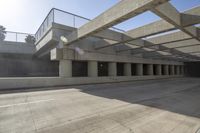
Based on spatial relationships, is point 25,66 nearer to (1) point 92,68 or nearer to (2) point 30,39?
(2) point 30,39

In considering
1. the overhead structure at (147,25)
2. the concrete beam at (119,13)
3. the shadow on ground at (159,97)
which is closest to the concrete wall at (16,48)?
the overhead structure at (147,25)

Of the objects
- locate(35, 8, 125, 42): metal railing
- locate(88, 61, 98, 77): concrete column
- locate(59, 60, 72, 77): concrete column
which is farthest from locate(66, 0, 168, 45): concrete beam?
locate(88, 61, 98, 77): concrete column

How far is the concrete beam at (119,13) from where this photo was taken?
6.44m

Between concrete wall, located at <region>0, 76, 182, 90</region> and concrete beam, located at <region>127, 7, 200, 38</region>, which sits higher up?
concrete beam, located at <region>127, 7, 200, 38</region>

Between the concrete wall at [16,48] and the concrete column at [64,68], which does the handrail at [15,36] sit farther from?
the concrete column at [64,68]

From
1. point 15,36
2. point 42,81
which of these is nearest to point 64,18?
point 42,81

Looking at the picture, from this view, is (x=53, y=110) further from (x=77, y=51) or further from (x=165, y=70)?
(x=165, y=70)

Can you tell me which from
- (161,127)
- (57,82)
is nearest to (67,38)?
(57,82)

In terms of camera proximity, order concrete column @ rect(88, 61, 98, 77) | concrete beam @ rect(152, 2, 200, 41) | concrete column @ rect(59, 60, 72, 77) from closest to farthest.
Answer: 1. concrete beam @ rect(152, 2, 200, 41)
2. concrete column @ rect(59, 60, 72, 77)
3. concrete column @ rect(88, 61, 98, 77)

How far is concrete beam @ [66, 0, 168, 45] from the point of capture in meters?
6.44

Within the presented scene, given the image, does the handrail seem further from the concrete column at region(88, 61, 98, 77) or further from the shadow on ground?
the shadow on ground

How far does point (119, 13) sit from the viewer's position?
7824mm

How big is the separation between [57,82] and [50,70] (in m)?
14.9

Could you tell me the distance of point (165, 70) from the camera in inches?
1374
